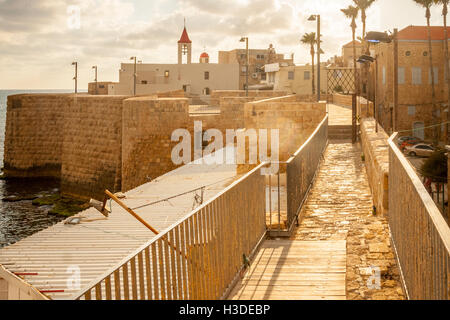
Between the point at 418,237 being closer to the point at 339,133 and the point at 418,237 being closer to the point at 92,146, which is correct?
the point at 339,133

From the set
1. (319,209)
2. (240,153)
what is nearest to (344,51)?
(240,153)

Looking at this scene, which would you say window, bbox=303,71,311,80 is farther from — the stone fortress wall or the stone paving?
the stone paving

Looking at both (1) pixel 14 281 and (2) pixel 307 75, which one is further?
(2) pixel 307 75

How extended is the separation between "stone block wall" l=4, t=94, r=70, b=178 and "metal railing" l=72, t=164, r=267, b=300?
3656 cm

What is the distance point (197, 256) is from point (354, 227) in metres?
3.63

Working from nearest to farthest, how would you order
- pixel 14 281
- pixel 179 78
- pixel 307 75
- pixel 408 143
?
1. pixel 14 281
2. pixel 408 143
3. pixel 307 75
4. pixel 179 78

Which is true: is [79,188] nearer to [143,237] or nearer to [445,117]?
[143,237]

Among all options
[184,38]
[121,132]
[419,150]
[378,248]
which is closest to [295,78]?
[184,38]

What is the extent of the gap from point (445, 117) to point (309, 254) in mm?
41979

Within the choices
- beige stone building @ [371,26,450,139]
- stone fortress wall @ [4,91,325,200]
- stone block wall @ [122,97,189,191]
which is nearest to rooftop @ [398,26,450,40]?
beige stone building @ [371,26,450,139]

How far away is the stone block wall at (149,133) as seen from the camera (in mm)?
26719

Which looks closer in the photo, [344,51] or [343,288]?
[343,288]

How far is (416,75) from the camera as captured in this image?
153 feet
